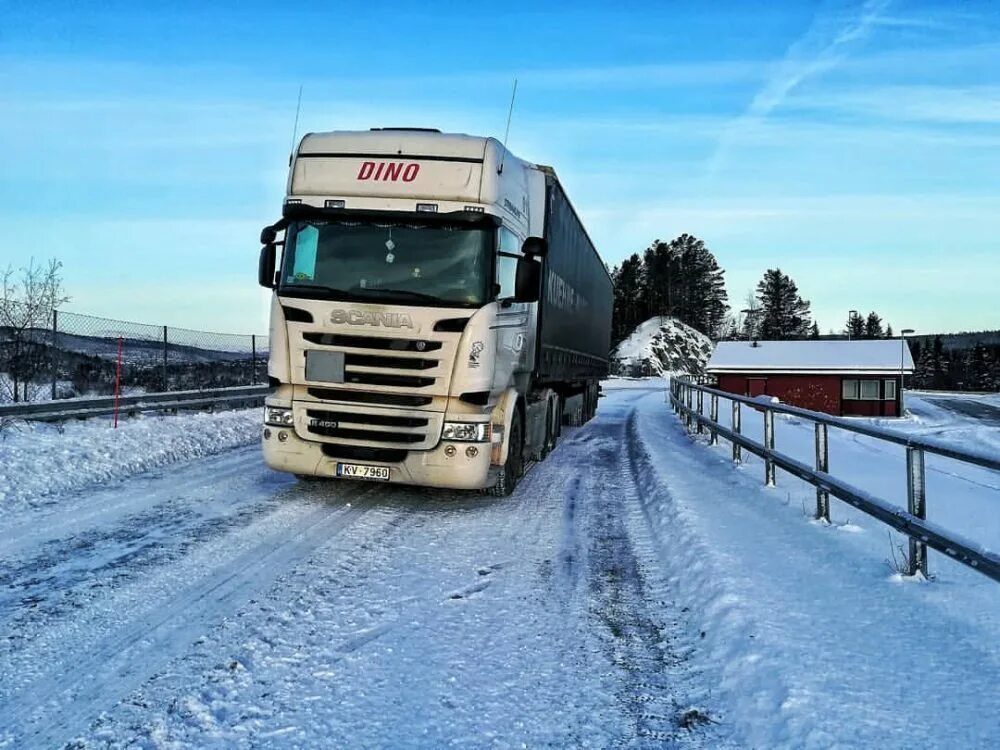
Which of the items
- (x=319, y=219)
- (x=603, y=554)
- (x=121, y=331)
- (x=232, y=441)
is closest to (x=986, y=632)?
(x=603, y=554)

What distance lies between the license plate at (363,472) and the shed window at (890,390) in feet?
187

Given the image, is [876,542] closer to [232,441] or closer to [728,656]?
[728,656]

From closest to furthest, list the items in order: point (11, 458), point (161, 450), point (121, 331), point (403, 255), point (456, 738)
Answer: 1. point (456, 738)
2. point (403, 255)
3. point (11, 458)
4. point (161, 450)
5. point (121, 331)

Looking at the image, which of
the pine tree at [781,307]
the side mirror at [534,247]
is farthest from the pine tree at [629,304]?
the side mirror at [534,247]

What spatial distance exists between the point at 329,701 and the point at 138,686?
36.9 inches

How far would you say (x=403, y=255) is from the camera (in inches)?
286

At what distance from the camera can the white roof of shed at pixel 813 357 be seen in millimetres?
55594

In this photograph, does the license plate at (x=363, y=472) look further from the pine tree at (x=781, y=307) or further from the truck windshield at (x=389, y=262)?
the pine tree at (x=781, y=307)

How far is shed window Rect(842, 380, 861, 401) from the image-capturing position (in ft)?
183

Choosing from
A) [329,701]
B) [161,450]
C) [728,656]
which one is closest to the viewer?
[329,701]

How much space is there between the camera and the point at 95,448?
32.7ft

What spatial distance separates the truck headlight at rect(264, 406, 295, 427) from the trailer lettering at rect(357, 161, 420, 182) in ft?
8.46

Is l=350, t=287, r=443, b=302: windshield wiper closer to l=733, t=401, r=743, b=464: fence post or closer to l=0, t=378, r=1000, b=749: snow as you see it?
l=0, t=378, r=1000, b=749: snow

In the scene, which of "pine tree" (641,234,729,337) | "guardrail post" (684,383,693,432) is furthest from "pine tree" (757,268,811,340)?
"guardrail post" (684,383,693,432)
